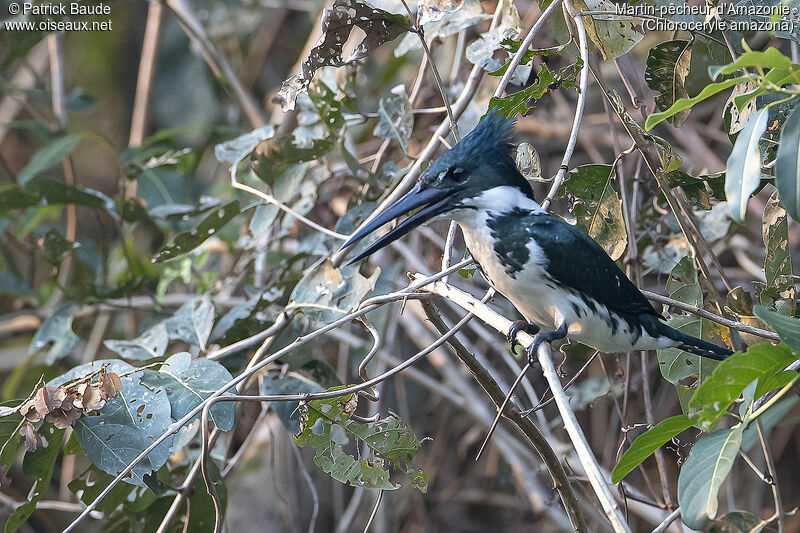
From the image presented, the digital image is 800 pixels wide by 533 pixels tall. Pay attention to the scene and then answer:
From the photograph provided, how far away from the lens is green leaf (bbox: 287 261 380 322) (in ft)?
5.54

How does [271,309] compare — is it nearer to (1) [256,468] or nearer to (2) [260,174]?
(2) [260,174]

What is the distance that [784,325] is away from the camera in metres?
1.02

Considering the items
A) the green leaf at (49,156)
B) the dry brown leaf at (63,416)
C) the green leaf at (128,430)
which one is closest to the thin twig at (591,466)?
the green leaf at (128,430)

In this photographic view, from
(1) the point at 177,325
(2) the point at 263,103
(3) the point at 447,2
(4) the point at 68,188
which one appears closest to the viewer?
(3) the point at 447,2

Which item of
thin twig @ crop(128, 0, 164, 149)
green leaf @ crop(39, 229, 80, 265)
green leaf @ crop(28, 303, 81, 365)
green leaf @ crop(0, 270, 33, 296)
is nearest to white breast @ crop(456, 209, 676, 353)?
green leaf @ crop(28, 303, 81, 365)

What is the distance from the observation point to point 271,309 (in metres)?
2.07

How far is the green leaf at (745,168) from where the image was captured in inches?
38.2

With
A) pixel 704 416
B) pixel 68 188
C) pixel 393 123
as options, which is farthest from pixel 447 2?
pixel 68 188

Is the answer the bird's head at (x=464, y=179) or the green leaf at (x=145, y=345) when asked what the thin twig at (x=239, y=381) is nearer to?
the bird's head at (x=464, y=179)

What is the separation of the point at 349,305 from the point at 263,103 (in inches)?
104

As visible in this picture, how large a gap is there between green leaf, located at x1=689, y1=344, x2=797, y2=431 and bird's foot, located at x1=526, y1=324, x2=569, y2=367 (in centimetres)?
35

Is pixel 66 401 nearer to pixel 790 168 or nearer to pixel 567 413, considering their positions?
pixel 567 413

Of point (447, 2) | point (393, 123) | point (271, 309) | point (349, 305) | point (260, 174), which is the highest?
point (447, 2)

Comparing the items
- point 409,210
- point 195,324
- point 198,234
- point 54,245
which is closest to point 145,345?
point 195,324
